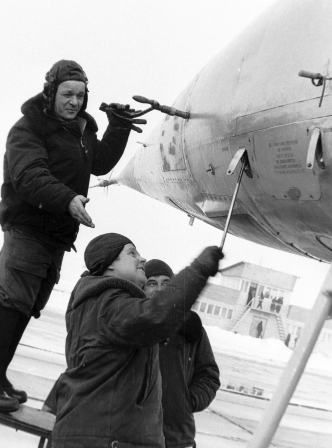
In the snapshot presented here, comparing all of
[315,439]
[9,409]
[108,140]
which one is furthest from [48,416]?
[315,439]

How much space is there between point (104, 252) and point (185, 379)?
3.36ft

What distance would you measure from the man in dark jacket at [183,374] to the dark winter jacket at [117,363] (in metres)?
0.62

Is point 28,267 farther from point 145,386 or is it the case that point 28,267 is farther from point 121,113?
point 121,113

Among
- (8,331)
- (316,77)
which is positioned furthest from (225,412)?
(316,77)

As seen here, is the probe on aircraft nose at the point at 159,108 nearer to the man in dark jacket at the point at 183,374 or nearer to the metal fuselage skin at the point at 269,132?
the metal fuselage skin at the point at 269,132

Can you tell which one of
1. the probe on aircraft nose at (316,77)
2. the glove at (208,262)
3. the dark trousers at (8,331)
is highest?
the probe on aircraft nose at (316,77)

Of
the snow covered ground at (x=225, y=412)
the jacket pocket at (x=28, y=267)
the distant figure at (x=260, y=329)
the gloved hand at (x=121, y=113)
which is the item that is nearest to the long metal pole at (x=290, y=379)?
the jacket pocket at (x=28, y=267)

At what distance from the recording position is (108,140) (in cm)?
416

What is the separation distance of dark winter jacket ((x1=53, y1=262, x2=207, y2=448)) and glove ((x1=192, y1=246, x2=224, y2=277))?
2 cm

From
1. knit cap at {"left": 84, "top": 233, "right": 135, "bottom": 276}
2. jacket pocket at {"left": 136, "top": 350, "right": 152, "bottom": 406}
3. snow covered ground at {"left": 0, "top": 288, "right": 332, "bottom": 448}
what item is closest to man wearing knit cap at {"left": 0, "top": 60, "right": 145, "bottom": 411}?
knit cap at {"left": 84, "top": 233, "right": 135, "bottom": 276}

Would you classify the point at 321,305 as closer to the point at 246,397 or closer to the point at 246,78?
the point at 246,78

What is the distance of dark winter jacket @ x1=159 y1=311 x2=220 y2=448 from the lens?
3.62 meters

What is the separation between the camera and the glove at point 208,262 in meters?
2.67

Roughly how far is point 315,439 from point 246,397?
221 centimetres
